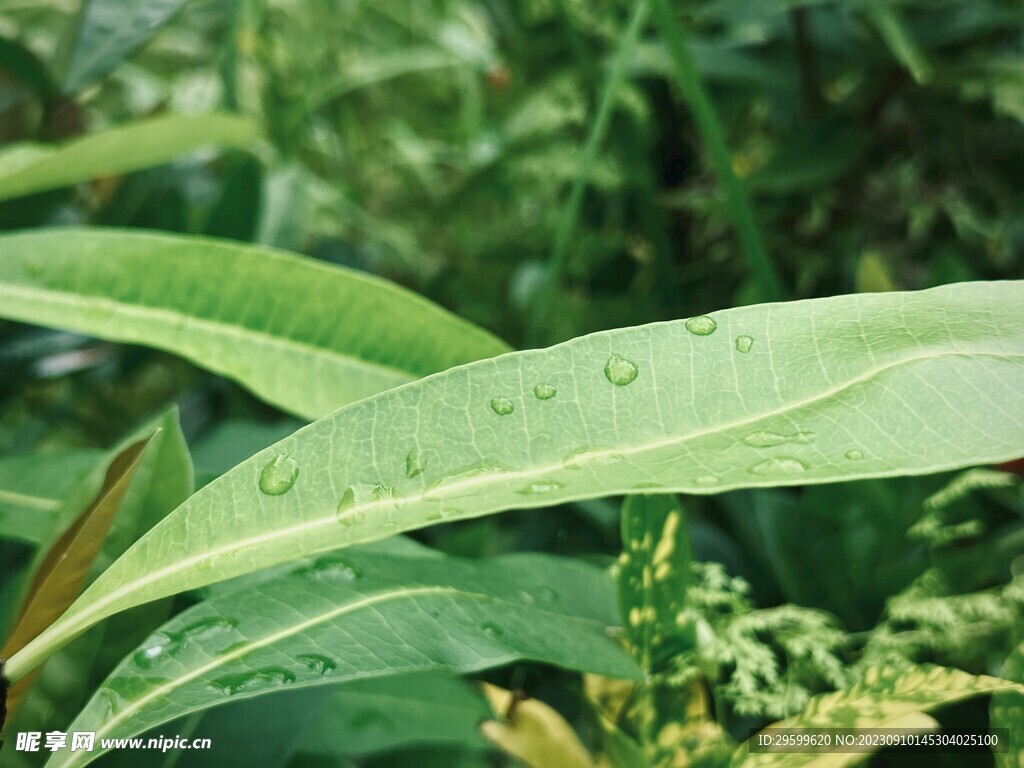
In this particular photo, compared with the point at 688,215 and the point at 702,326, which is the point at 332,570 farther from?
the point at 688,215

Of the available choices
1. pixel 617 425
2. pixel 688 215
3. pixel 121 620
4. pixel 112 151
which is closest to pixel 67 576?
pixel 121 620


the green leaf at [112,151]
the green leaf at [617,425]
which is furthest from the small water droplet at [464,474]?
the green leaf at [112,151]

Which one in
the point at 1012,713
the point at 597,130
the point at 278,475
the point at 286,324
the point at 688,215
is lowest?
the point at 1012,713

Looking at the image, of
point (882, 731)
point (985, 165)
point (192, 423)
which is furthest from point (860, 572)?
point (192, 423)

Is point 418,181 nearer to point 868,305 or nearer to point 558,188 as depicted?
point 558,188

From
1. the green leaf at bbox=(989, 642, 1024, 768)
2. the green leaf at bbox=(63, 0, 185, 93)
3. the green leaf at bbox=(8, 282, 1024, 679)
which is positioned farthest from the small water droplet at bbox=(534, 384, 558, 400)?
the green leaf at bbox=(63, 0, 185, 93)

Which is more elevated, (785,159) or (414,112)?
(414,112)
